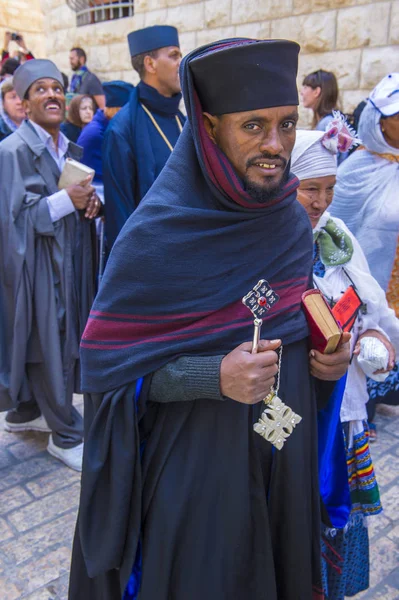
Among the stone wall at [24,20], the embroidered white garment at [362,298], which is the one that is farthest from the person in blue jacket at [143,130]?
the stone wall at [24,20]

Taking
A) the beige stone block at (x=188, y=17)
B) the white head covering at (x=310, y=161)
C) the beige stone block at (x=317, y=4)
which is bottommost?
the white head covering at (x=310, y=161)

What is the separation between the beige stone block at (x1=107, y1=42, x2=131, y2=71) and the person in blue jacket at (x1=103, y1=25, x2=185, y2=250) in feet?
23.5

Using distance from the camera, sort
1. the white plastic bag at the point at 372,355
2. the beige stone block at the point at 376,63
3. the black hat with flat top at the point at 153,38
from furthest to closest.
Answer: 1. the beige stone block at the point at 376,63
2. the black hat with flat top at the point at 153,38
3. the white plastic bag at the point at 372,355

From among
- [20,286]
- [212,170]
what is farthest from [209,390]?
[20,286]

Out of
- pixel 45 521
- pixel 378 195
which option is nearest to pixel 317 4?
pixel 378 195

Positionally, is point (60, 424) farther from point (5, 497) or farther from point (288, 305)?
point (288, 305)

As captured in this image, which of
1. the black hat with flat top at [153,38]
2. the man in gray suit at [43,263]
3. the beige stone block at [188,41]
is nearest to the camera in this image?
the man in gray suit at [43,263]

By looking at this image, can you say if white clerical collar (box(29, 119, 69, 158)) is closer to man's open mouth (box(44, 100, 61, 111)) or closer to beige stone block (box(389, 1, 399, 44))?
man's open mouth (box(44, 100, 61, 111))

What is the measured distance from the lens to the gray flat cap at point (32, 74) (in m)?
3.52

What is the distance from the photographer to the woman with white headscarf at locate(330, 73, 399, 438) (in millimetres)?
3668

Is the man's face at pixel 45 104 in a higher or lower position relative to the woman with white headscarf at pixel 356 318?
higher

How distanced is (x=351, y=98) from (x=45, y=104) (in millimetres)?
5044

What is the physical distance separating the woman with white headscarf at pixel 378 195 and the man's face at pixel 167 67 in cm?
126

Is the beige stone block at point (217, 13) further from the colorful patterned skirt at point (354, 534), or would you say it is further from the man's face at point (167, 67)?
the colorful patterned skirt at point (354, 534)
